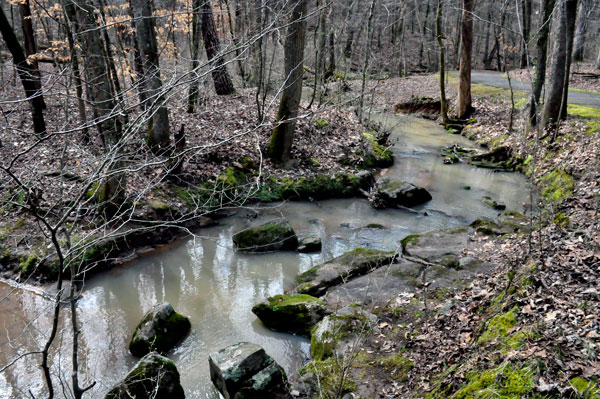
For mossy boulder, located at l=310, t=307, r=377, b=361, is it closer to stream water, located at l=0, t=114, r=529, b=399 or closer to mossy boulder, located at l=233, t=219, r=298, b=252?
stream water, located at l=0, t=114, r=529, b=399

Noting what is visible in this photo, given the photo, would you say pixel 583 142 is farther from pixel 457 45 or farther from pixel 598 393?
pixel 457 45

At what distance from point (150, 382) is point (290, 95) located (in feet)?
29.5

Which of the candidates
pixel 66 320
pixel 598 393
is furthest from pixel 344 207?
pixel 598 393

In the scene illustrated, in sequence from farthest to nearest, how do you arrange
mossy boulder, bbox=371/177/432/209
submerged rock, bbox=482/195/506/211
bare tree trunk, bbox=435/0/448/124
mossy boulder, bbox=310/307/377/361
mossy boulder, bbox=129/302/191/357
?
1. bare tree trunk, bbox=435/0/448/124
2. mossy boulder, bbox=371/177/432/209
3. submerged rock, bbox=482/195/506/211
4. mossy boulder, bbox=129/302/191/357
5. mossy boulder, bbox=310/307/377/361

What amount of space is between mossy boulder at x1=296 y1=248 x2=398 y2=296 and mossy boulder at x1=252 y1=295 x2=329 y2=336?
0.58 meters

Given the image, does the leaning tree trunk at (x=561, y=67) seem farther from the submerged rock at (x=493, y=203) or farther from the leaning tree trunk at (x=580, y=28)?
the leaning tree trunk at (x=580, y=28)

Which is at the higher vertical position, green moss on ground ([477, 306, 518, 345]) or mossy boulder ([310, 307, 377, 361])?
green moss on ground ([477, 306, 518, 345])

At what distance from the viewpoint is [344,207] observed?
11711 millimetres

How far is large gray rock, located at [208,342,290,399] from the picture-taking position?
17.0 ft

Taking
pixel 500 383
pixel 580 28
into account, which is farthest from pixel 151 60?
pixel 580 28

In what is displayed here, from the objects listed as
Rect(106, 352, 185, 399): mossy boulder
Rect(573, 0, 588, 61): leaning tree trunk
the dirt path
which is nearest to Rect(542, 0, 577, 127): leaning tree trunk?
the dirt path

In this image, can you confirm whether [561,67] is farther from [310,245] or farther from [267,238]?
[267,238]

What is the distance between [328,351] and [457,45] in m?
32.8

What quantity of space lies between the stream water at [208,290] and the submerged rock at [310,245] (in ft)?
0.76
